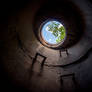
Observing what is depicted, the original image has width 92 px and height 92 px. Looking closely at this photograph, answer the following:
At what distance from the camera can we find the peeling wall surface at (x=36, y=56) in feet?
11.4

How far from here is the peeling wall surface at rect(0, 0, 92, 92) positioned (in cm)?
346

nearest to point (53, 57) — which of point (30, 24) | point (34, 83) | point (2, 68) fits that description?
point (34, 83)

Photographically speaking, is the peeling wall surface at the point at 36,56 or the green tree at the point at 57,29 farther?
the green tree at the point at 57,29

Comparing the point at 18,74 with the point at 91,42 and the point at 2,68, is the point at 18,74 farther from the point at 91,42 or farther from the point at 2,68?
the point at 91,42

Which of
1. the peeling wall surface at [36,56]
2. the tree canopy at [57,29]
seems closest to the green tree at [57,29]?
the tree canopy at [57,29]

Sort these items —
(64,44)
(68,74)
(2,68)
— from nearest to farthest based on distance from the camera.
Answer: (2,68) < (68,74) < (64,44)

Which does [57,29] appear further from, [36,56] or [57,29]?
[36,56]

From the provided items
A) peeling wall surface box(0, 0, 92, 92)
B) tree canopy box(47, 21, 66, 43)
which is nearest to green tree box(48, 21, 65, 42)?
tree canopy box(47, 21, 66, 43)

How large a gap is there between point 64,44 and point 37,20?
2083 mm

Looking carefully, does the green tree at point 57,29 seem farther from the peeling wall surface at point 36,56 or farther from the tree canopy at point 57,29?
the peeling wall surface at point 36,56

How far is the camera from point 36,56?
4473 mm

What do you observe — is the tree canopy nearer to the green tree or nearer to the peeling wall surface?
the green tree

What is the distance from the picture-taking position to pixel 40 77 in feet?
13.5

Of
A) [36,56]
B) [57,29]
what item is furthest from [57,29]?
[36,56]
